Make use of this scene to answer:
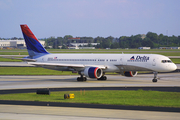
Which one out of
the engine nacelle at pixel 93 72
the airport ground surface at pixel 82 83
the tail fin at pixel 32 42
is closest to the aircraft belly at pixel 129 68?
the airport ground surface at pixel 82 83

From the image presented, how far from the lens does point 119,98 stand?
29.6 meters

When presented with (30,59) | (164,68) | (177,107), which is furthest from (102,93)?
(30,59)

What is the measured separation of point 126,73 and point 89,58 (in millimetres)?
6489

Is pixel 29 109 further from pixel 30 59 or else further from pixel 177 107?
pixel 30 59

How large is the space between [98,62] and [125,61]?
460 cm

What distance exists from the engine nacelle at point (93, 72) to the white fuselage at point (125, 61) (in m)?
1.53

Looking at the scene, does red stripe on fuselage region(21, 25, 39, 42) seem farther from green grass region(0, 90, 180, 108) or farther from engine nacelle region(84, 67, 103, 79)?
green grass region(0, 90, 180, 108)

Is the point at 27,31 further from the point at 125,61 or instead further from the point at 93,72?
the point at 125,61

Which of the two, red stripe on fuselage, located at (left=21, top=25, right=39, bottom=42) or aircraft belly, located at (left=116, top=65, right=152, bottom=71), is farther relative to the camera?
red stripe on fuselage, located at (left=21, top=25, right=39, bottom=42)

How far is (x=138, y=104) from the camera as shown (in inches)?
997

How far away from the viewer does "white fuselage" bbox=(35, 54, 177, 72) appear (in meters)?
44.2

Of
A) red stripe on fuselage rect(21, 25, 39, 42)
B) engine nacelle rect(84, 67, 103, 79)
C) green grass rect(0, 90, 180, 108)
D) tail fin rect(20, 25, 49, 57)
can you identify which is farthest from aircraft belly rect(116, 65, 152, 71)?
red stripe on fuselage rect(21, 25, 39, 42)

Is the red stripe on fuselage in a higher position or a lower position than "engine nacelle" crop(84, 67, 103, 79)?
higher

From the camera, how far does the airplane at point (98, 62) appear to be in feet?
146
